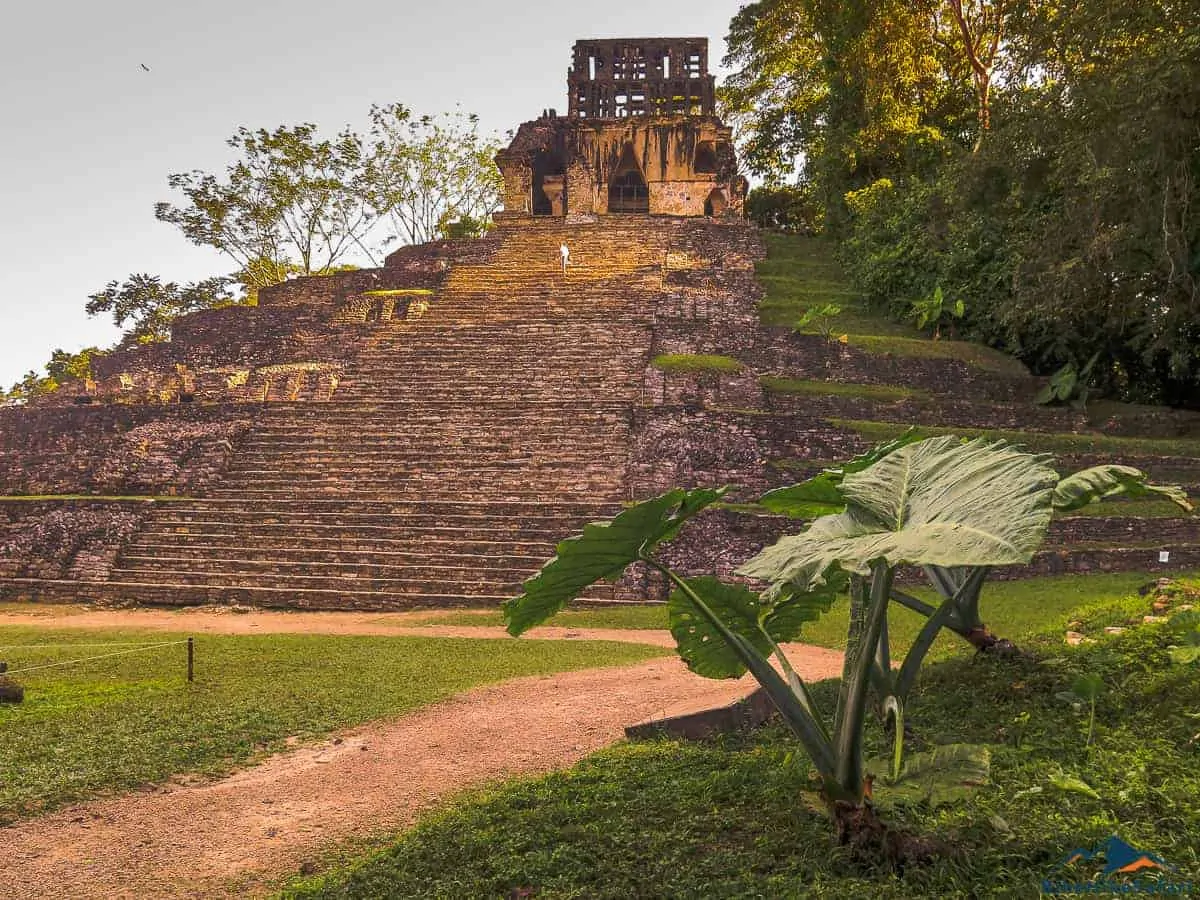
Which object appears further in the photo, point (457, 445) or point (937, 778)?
point (457, 445)

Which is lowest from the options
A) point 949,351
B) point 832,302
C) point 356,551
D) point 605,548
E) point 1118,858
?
point 356,551

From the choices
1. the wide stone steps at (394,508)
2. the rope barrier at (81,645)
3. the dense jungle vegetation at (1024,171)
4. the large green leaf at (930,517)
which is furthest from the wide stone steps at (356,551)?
the dense jungle vegetation at (1024,171)

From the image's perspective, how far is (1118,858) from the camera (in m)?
2.67

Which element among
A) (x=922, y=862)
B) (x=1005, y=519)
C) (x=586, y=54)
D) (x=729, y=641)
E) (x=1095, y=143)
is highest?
(x=586, y=54)

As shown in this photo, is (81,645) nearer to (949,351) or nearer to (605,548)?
(605,548)

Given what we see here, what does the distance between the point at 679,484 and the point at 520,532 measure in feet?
7.76

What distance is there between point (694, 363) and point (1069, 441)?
626cm

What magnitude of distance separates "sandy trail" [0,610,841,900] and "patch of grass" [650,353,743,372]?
29.1 feet

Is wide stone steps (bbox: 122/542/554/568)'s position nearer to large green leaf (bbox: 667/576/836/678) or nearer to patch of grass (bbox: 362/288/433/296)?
large green leaf (bbox: 667/576/836/678)

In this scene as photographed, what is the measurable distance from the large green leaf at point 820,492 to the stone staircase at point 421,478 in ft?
23.8

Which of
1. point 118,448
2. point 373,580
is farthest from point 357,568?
point 118,448

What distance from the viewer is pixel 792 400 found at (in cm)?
1482

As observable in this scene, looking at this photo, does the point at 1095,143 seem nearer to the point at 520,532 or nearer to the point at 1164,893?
the point at 520,532

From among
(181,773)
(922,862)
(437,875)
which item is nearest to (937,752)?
(922,862)
